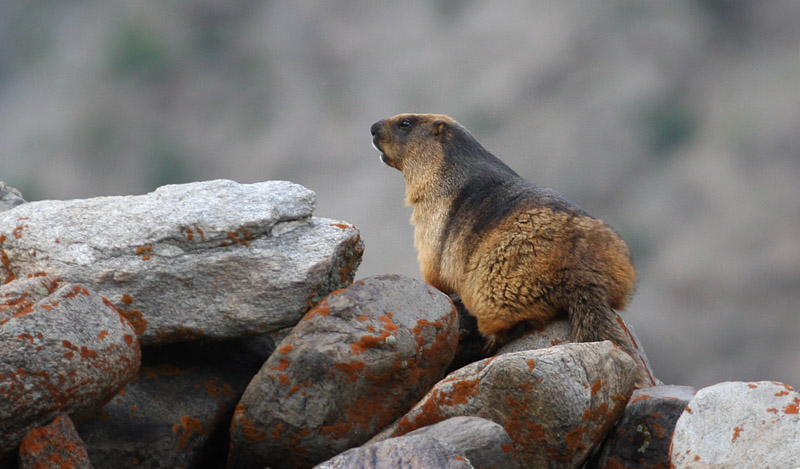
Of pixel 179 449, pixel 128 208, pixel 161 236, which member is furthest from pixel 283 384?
pixel 128 208

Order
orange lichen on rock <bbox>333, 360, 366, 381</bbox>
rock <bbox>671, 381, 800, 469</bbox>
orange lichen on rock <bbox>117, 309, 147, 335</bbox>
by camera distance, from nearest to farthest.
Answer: rock <bbox>671, 381, 800, 469</bbox> → orange lichen on rock <bbox>333, 360, 366, 381</bbox> → orange lichen on rock <bbox>117, 309, 147, 335</bbox>

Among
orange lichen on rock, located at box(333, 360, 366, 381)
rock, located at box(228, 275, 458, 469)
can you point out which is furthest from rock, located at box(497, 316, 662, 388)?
orange lichen on rock, located at box(333, 360, 366, 381)

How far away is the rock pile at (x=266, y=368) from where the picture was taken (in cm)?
540

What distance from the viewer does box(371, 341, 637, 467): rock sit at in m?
5.81

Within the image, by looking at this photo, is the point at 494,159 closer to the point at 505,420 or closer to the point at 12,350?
the point at 505,420

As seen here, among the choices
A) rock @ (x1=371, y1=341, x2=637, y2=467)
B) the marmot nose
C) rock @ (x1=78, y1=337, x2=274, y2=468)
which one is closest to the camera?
rock @ (x1=371, y1=341, x2=637, y2=467)

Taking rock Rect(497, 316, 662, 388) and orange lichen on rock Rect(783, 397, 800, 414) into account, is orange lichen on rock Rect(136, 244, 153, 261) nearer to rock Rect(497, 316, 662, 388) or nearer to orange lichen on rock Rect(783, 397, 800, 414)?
rock Rect(497, 316, 662, 388)

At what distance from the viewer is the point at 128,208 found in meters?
6.99

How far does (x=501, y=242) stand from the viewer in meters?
8.43

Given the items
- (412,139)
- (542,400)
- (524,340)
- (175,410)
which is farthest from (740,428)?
(412,139)

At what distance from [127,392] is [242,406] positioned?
37.6 inches

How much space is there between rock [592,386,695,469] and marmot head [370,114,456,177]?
4.19 meters

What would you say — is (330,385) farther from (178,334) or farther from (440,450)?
(440,450)

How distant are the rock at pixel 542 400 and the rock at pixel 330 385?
1.56 ft
